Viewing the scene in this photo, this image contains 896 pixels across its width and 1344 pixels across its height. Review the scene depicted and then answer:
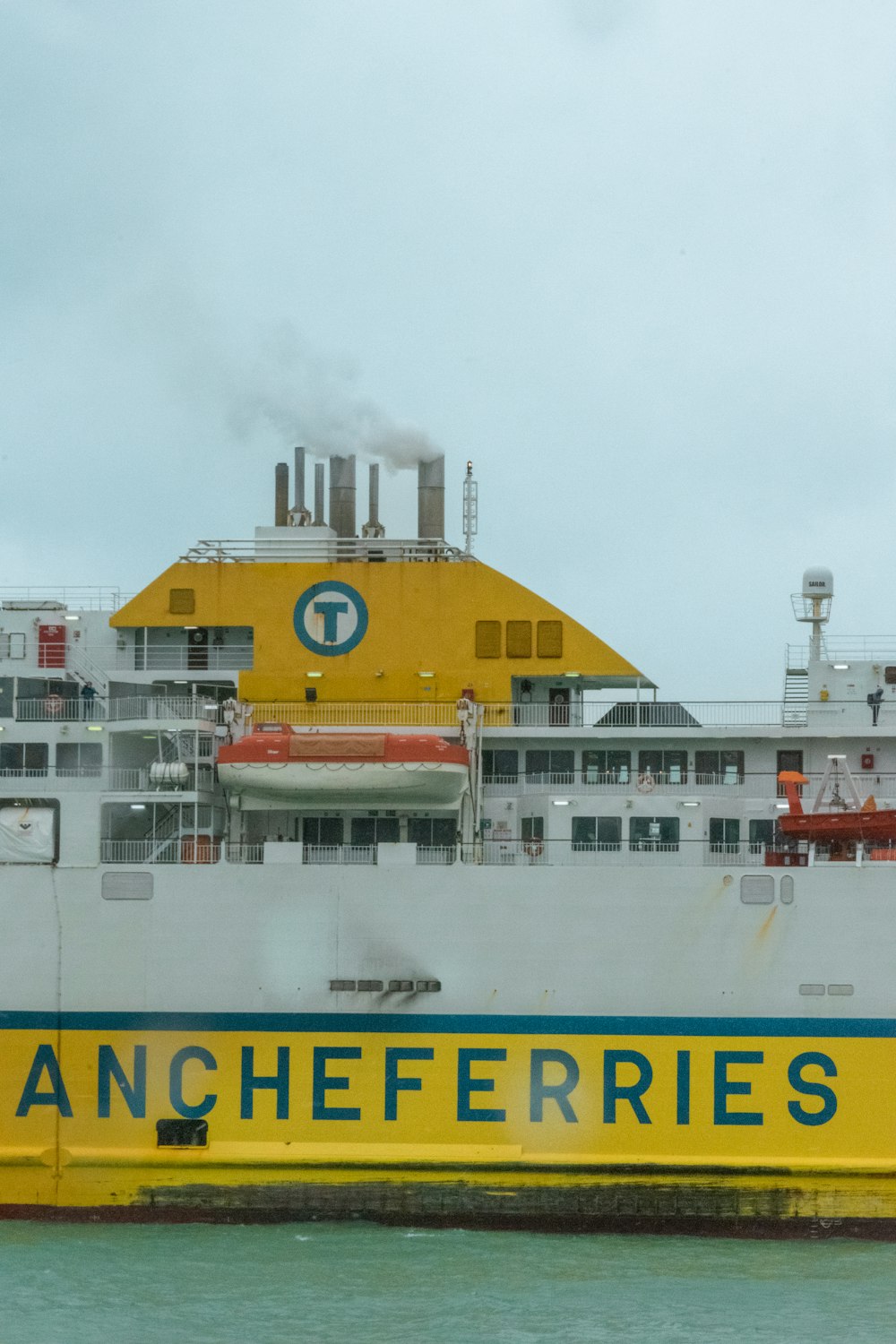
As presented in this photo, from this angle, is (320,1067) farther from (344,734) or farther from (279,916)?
(344,734)

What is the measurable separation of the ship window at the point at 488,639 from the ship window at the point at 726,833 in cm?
403

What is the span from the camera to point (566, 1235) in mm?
21047

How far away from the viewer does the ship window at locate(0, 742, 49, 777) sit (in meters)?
24.8

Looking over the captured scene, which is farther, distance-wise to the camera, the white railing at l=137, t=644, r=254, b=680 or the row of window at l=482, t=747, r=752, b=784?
the white railing at l=137, t=644, r=254, b=680

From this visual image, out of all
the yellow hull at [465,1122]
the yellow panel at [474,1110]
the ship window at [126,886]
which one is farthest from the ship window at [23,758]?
the yellow panel at [474,1110]

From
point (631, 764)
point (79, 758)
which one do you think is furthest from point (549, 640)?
point (79, 758)

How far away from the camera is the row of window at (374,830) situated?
24.3 meters

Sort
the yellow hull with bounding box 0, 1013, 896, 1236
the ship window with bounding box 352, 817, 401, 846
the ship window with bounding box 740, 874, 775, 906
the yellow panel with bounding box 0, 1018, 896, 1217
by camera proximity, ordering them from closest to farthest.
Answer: the yellow hull with bounding box 0, 1013, 896, 1236 < the yellow panel with bounding box 0, 1018, 896, 1217 < the ship window with bounding box 740, 874, 775, 906 < the ship window with bounding box 352, 817, 401, 846

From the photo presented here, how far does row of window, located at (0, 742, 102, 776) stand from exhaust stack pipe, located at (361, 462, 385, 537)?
6280mm

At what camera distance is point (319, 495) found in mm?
29000

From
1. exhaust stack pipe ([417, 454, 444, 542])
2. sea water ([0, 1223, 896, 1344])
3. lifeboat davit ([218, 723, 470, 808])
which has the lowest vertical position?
sea water ([0, 1223, 896, 1344])

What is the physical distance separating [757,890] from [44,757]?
1041 centimetres

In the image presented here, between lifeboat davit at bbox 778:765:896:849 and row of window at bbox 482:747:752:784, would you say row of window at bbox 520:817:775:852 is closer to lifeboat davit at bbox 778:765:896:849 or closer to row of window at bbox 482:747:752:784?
lifeboat davit at bbox 778:765:896:849

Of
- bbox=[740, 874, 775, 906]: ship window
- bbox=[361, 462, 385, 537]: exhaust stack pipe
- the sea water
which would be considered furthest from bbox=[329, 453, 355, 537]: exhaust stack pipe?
the sea water
